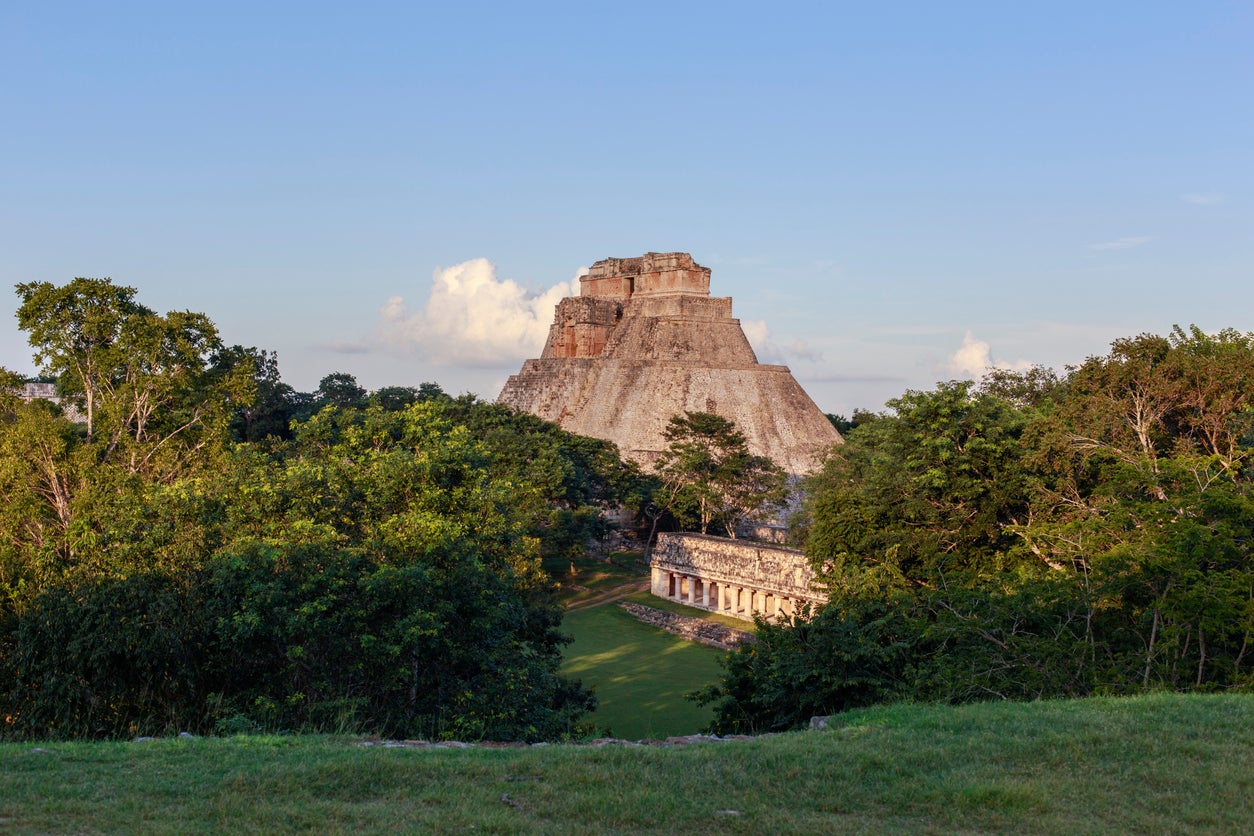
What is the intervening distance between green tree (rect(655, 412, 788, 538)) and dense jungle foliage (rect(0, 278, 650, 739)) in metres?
16.8

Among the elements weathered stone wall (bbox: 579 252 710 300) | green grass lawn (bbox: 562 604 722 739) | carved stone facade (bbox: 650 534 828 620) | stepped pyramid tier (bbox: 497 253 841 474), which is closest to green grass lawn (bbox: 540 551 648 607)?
green grass lawn (bbox: 562 604 722 739)

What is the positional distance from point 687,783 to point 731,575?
68.9 feet

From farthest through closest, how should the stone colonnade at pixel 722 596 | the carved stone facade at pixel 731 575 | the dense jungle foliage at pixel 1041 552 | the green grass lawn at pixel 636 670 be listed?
the stone colonnade at pixel 722 596, the carved stone facade at pixel 731 575, the green grass lawn at pixel 636 670, the dense jungle foliage at pixel 1041 552

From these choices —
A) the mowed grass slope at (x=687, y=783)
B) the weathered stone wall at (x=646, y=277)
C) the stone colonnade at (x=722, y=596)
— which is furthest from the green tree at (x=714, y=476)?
the mowed grass slope at (x=687, y=783)

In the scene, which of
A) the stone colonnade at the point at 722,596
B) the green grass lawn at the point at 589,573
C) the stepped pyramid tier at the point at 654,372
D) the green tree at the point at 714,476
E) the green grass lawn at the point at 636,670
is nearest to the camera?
the green grass lawn at the point at 636,670

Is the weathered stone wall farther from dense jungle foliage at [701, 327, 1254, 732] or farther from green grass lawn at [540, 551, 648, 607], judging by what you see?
dense jungle foliage at [701, 327, 1254, 732]

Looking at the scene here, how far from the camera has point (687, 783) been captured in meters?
6.09

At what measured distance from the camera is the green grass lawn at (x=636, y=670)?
700 inches

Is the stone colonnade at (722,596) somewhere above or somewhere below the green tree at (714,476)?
below

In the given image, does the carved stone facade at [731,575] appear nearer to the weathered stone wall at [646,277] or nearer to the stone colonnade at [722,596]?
the stone colonnade at [722,596]

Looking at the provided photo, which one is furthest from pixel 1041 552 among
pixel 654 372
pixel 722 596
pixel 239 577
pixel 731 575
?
pixel 654 372

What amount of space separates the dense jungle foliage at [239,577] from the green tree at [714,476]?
16.8m

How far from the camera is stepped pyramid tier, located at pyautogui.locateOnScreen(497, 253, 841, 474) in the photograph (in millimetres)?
39500

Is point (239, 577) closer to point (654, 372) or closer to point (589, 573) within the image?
point (589, 573)
